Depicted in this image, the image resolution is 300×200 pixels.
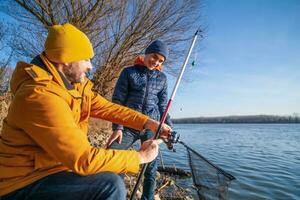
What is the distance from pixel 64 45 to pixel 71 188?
101cm

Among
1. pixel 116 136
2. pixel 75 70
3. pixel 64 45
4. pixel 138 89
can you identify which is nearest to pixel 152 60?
pixel 138 89

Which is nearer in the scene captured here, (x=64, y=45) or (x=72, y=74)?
(x=64, y=45)

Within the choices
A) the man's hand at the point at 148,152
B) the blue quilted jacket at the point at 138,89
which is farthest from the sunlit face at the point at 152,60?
the man's hand at the point at 148,152

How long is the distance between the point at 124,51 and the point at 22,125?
1056 cm

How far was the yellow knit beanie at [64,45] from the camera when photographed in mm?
2223

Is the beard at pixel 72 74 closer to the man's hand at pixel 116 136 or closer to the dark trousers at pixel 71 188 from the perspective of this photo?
the dark trousers at pixel 71 188

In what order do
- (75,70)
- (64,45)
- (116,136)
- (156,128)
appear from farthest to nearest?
1. (116,136)
2. (156,128)
3. (75,70)
4. (64,45)

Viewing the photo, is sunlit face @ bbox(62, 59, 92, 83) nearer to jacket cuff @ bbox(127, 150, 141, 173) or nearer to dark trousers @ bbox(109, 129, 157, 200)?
jacket cuff @ bbox(127, 150, 141, 173)

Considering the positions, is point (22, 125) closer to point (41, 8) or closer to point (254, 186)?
point (254, 186)

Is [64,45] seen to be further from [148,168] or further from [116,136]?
[148,168]

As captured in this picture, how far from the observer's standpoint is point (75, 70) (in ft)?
7.70

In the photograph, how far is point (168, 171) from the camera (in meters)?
10.1

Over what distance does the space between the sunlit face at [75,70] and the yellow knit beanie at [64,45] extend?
51 mm

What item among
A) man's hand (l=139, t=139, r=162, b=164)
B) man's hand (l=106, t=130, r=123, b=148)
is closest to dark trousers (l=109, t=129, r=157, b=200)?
man's hand (l=106, t=130, r=123, b=148)
